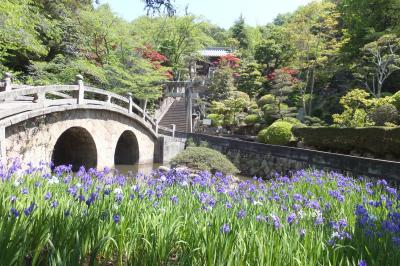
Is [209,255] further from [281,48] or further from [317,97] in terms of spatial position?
[281,48]

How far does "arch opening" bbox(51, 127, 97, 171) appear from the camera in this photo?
49.8 feet

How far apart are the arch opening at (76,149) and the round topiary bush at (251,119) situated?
11378mm

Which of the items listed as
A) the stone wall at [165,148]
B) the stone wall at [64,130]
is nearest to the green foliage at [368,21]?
the stone wall at [165,148]

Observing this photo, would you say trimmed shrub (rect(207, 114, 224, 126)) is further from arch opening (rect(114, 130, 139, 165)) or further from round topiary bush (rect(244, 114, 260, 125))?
arch opening (rect(114, 130, 139, 165))

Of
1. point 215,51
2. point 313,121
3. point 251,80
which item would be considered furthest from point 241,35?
point 313,121

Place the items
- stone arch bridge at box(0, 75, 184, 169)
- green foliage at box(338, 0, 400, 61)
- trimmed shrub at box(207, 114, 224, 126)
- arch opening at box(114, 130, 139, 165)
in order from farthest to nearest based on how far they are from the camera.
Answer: trimmed shrub at box(207, 114, 224, 126)
green foliage at box(338, 0, 400, 61)
arch opening at box(114, 130, 139, 165)
stone arch bridge at box(0, 75, 184, 169)

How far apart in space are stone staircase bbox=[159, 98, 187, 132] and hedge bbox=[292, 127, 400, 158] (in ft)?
42.0

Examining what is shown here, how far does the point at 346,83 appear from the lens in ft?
82.6

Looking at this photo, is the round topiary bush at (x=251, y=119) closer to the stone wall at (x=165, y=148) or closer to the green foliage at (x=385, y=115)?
the stone wall at (x=165, y=148)

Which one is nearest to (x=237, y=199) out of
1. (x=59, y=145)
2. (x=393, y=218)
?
(x=393, y=218)

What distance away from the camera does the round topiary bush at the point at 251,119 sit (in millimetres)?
23239

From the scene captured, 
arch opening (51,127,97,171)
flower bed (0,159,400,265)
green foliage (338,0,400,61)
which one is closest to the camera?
flower bed (0,159,400,265)

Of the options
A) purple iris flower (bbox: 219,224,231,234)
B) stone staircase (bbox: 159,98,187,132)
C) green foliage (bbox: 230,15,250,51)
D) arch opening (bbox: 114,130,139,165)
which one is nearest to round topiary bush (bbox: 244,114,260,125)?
stone staircase (bbox: 159,98,187,132)

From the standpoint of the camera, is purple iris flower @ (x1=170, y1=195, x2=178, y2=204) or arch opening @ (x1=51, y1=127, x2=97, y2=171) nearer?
purple iris flower @ (x1=170, y1=195, x2=178, y2=204)
